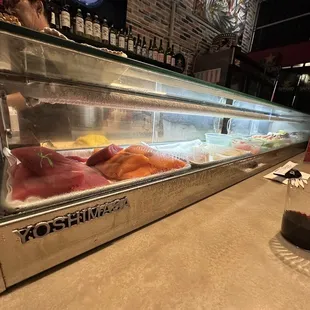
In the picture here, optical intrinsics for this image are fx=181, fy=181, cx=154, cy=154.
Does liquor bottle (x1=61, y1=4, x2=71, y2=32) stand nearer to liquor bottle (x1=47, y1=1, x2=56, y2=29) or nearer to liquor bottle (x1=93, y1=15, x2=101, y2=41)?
liquor bottle (x1=47, y1=1, x2=56, y2=29)

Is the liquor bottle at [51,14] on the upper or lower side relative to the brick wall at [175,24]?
lower

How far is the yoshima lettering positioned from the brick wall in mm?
3262

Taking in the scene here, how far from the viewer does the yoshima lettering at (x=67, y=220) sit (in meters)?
0.41

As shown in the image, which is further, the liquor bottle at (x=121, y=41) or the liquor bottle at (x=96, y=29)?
the liquor bottle at (x=121, y=41)

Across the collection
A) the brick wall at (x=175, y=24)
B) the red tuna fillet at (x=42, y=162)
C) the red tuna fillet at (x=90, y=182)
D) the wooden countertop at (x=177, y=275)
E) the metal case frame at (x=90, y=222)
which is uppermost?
the brick wall at (x=175, y=24)

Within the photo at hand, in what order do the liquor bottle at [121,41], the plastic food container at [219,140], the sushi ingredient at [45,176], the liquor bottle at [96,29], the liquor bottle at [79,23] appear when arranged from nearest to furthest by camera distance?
the sushi ingredient at [45,176] < the plastic food container at [219,140] < the liquor bottle at [79,23] < the liquor bottle at [96,29] < the liquor bottle at [121,41]

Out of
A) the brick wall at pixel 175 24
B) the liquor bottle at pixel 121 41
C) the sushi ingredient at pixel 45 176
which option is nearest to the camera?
the sushi ingredient at pixel 45 176

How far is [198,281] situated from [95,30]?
279 centimetres

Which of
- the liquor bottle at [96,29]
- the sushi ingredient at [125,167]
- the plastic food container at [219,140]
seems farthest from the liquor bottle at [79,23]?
the sushi ingredient at [125,167]

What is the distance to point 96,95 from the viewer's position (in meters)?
0.57

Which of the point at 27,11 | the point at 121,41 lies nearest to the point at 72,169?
the point at 27,11

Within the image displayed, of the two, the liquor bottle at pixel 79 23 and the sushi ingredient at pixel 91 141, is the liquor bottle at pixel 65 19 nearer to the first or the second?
the liquor bottle at pixel 79 23

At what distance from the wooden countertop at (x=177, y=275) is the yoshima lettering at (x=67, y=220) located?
13 centimetres

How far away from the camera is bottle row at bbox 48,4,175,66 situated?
2.06 metres
